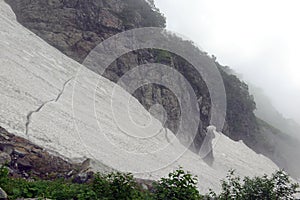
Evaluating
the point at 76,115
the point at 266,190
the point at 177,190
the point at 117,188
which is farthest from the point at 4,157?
the point at 266,190

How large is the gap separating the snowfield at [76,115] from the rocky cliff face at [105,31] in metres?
1.99

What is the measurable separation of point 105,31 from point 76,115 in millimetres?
19089

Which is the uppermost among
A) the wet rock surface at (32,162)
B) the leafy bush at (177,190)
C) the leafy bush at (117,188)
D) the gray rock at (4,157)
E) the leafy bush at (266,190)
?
the leafy bush at (266,190)

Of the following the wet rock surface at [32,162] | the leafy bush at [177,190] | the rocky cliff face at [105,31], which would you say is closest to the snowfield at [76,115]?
the wet rock surface at [32,162]

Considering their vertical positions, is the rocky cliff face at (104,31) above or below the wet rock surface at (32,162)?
above

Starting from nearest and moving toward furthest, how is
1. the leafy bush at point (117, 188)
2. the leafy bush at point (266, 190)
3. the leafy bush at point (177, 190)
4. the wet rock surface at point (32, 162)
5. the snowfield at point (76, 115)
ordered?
the leafy bush at point (177, 190), the leafy bush at point (117, 188), the leafy bush at point (266, 190), the wet rock surface at point (32, 162), the snowfield at point (76, 115)

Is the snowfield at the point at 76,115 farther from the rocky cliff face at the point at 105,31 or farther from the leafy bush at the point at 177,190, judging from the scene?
the leafy bush at the point at 177,190

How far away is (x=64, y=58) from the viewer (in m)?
33.3

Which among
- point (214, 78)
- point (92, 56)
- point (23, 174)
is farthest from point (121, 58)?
point (23, 174)

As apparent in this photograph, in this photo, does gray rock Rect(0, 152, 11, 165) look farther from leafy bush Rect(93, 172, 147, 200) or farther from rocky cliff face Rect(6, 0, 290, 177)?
rocky cliff face Rect(6, 0, 290, 177)

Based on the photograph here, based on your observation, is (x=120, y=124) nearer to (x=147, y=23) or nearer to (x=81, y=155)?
(x=81, y=155)

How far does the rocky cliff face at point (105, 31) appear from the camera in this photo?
36656 mm

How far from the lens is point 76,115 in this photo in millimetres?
22672

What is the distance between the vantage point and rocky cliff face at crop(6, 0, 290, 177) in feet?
120
